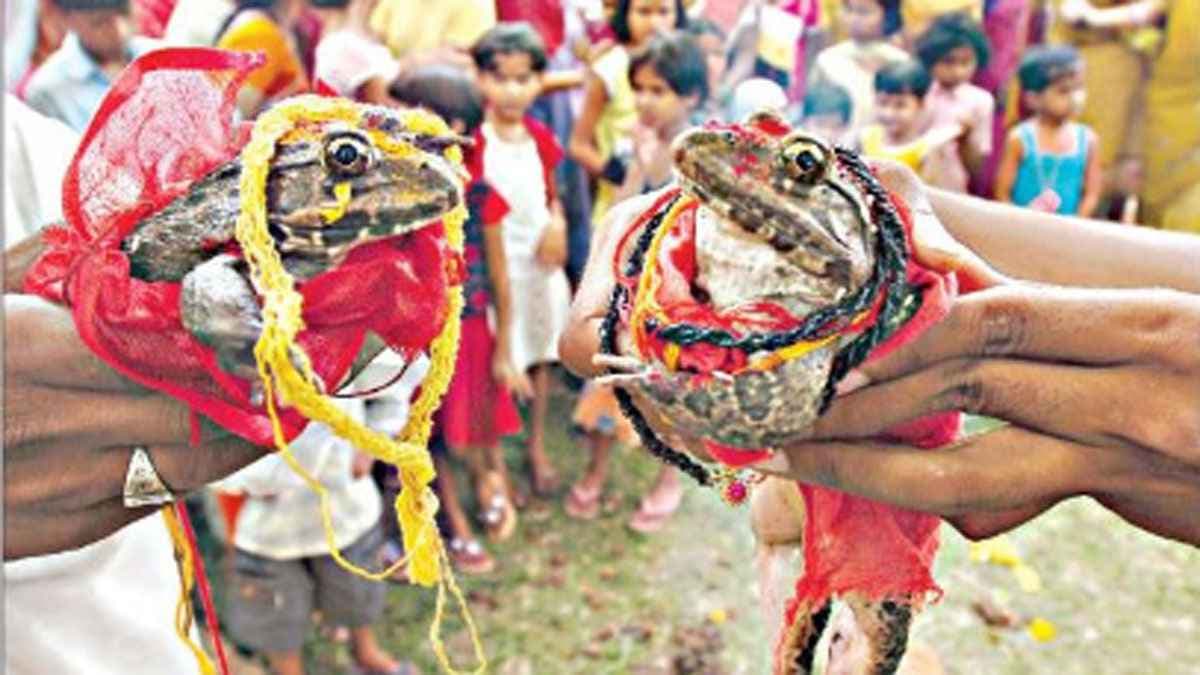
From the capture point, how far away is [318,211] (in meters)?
1.07

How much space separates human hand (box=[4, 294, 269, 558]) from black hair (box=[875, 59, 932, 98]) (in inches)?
118

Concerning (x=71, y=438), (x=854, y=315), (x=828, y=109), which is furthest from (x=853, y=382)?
(x=828, y=109)

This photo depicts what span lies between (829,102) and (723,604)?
1.81m

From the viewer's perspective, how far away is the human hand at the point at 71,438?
115 centimetres

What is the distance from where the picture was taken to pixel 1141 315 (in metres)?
1.18

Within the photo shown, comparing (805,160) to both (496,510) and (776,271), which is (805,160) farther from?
(496,510)

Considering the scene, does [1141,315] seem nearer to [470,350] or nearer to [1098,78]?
[470,350]

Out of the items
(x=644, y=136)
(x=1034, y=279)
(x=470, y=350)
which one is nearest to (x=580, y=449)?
(x=470, y=350)

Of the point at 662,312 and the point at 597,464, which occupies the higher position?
the point at 662,312

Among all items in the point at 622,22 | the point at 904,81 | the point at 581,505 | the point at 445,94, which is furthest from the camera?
the point at 622,22

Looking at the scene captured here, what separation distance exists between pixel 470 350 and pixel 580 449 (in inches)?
32.6

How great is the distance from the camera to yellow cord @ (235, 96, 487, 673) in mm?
1049

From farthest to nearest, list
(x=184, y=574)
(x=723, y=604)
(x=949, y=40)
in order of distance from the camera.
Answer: (x=949, y=40), (x=723, y=604), (x=184, y=574)

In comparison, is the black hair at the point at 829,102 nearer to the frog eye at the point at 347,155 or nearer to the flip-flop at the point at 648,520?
the flip-flop at the point at 648,520
